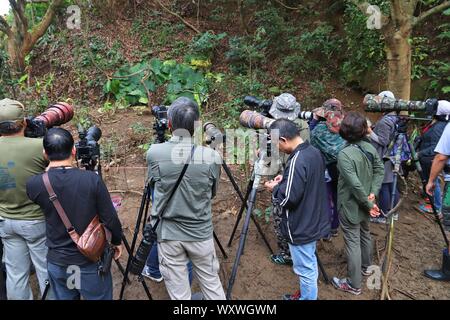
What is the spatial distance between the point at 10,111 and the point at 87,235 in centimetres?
114

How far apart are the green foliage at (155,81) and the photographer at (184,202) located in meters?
5.01

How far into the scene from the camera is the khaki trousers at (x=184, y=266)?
240 centimetres

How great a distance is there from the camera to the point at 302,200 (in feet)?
8.21

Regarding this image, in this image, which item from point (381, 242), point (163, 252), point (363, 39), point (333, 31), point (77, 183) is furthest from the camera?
point (333, 31)

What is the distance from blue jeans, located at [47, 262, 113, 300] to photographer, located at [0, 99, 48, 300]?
423mm

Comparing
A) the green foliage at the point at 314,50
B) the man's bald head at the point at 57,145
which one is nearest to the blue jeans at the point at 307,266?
the man's bald head at the point at 57,145

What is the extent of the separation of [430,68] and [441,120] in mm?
2663

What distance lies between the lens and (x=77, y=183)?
2.10 m

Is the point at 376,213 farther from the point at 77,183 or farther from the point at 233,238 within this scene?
the point at 77,183

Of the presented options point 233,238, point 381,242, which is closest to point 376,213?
point 381,242

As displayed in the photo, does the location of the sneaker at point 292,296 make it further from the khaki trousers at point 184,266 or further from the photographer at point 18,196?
the photographer at point 18,196

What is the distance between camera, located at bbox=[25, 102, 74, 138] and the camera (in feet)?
9.00

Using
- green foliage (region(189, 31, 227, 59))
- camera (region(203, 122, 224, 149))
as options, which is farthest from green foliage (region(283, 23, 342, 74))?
camera (region(203, 122, 224, 149))

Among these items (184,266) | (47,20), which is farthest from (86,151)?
(47,20)
